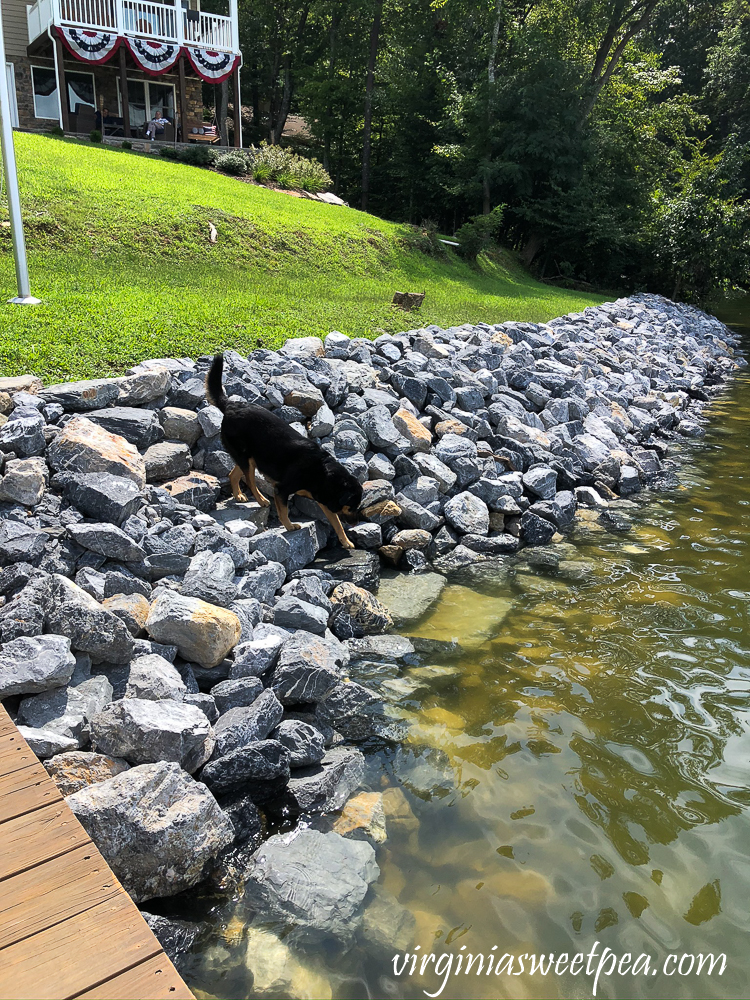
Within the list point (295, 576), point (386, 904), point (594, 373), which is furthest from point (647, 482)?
point (386, 904)

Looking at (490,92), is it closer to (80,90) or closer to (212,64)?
(212,64)

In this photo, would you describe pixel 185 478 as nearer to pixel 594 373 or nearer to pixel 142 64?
pixel 594 373

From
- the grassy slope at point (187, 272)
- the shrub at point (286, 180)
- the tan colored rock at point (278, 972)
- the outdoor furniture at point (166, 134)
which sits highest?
the outdoor furniture at point (166, 134)

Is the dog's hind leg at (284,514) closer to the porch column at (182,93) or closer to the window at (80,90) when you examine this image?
the porch column at (182,93)

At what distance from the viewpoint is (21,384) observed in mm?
5016

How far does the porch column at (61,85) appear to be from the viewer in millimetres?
19031

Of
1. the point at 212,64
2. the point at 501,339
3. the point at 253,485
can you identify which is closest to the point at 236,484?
the point at 253,485

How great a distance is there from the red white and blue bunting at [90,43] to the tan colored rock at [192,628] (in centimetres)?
2139

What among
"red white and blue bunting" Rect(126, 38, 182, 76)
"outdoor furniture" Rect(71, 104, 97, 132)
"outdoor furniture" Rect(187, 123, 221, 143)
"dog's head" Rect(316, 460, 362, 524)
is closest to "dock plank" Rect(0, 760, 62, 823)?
"dog's head" Rect(316, 460, 362, 524)

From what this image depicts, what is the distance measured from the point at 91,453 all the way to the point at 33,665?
6.10 feet

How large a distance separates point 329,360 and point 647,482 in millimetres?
3916

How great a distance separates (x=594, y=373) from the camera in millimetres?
10383

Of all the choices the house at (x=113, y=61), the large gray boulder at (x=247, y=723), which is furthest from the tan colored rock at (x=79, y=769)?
the house at (x=113, y=61)

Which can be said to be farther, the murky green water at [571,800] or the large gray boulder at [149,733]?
the large gray boulder at [149,733]
